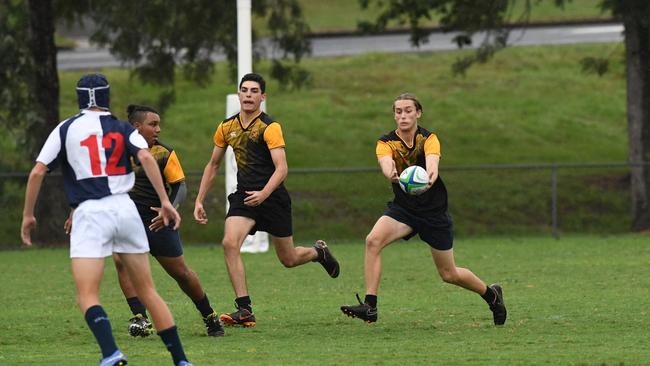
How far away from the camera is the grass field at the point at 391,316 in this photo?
936 centimetres

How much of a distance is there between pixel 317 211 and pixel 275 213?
13.4m

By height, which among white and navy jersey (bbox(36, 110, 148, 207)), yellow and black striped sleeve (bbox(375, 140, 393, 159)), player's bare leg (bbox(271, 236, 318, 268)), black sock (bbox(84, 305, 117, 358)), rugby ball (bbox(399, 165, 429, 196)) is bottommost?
player's bare leg (bbox(271, 236, 318, 268))

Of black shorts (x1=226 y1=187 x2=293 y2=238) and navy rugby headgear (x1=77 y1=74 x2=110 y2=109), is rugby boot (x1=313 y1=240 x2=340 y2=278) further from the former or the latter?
navy rugby headgear (x1=77 y1=74 x2=110 y2=109)

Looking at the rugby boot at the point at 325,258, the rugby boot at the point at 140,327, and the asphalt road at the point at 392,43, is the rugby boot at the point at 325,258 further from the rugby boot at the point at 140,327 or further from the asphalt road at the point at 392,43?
the asphalt road at the point at 392,43

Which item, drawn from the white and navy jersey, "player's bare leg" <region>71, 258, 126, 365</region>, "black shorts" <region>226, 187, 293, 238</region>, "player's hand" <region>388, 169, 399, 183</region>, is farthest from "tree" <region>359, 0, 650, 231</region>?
"player's bare leg" <region>71, 258, 126, 365</region>

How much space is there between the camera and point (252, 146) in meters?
11.5

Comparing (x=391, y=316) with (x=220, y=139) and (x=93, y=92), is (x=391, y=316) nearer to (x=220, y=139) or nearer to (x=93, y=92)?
(x=220, y=139)

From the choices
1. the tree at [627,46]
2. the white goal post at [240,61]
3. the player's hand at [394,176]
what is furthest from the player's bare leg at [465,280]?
the tree at [627,46]

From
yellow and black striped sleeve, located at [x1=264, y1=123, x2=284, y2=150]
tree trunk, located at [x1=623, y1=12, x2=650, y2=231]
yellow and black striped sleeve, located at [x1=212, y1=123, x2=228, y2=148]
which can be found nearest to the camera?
yellow and black striped sleeve, located at [x1=264, y1=123, x2=284, y2=150]

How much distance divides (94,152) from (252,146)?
11.0 ft

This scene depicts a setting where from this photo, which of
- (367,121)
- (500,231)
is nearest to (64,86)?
(367,121)

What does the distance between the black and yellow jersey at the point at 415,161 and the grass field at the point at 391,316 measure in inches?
39.9

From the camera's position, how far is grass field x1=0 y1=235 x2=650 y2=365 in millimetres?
9359

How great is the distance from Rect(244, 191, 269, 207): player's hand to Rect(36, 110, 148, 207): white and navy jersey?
119 inches
